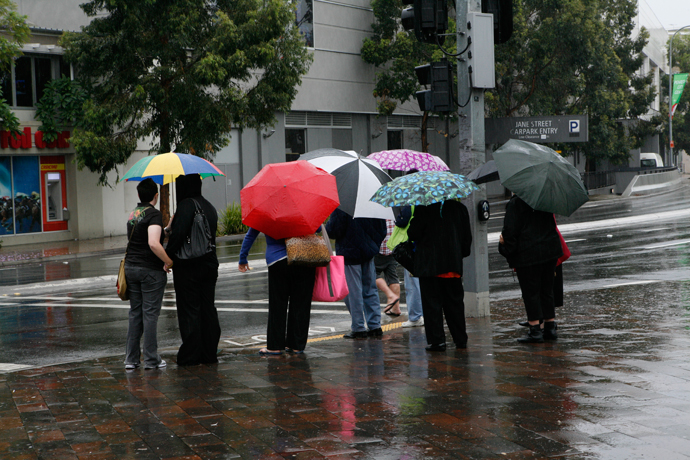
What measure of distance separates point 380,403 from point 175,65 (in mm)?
19770

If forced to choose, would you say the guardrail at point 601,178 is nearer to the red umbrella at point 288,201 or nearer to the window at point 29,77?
the window at point 29,77

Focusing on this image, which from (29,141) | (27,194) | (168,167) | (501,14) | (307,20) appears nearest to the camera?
(168,167)

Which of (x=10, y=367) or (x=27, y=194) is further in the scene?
(x=27, y=194)

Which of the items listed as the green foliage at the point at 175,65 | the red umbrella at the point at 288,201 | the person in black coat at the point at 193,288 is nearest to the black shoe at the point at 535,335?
the red umbrella at the point at 288,201

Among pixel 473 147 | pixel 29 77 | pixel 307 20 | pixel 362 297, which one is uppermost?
pixel 307 20

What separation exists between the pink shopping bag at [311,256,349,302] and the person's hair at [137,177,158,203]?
183cm

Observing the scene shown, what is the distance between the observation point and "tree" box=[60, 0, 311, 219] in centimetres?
2288

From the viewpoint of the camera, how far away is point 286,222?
7.44 metres

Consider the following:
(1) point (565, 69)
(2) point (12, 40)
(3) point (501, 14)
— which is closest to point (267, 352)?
(3) point (501, 14)

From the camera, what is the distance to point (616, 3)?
4681 centimetres

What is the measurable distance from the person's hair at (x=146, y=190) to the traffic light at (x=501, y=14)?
4.74 meters

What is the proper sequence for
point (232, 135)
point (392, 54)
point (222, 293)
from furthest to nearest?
point (392, 54) < point (232, 135) < point (222, 293)

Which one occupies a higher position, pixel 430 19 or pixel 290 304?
pixel 430 19

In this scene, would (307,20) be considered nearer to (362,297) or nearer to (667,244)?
(667,244)
